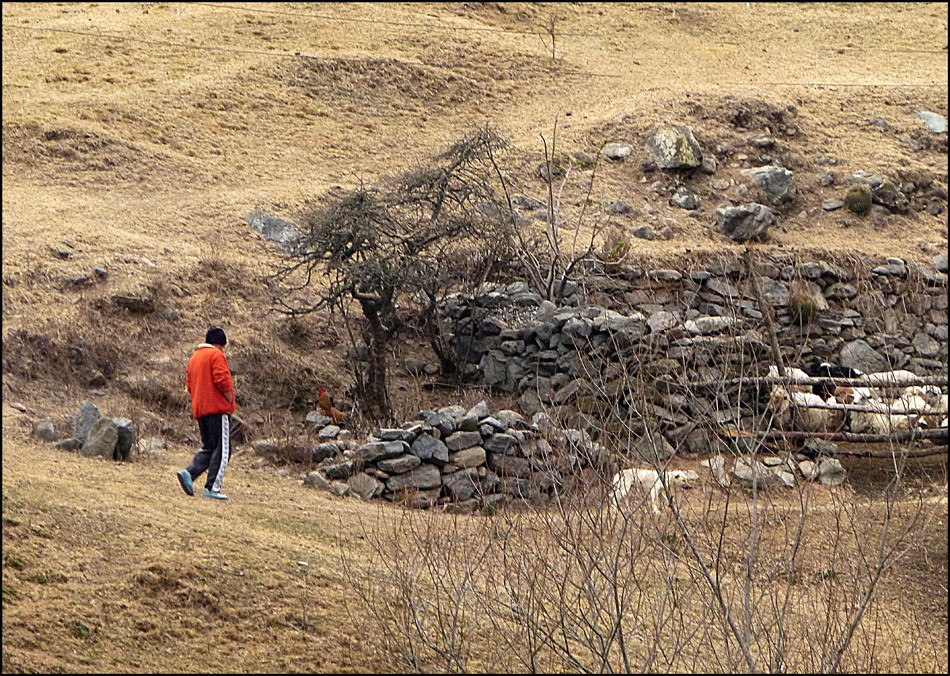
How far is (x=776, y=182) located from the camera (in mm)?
18953

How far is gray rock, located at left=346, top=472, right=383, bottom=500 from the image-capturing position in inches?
370

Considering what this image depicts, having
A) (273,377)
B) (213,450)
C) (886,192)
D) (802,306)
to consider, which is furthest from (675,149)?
(213,450)

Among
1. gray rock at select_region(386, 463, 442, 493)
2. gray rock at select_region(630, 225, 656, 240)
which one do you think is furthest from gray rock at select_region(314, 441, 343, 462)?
gray rock at select_region(630, 225, 656, 240)

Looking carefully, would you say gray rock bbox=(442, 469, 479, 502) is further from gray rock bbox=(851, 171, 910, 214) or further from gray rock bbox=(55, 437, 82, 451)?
gray rock bbox=(851, 171, 910, 214)

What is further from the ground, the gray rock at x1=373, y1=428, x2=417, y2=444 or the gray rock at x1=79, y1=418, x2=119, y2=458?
the gray rock at x1=79, y1=418, x2=119, y2=458

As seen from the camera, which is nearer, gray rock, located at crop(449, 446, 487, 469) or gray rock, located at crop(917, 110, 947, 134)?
gray rock, located at crop(449, 446, 487, 469)

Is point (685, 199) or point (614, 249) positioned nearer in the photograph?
point (614, 249)

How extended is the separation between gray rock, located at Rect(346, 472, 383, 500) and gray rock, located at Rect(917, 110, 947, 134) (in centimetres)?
1673

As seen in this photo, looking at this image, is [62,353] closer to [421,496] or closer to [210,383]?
[210,383]

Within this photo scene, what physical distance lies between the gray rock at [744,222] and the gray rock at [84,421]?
10977 millimetres

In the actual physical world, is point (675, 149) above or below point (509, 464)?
Answer: above

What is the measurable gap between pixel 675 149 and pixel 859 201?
10.9 feet

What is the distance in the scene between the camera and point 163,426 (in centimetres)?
1076

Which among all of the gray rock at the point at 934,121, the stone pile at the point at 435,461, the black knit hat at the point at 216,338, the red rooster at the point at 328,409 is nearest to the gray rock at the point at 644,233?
the red rooster at the point at 328,409
